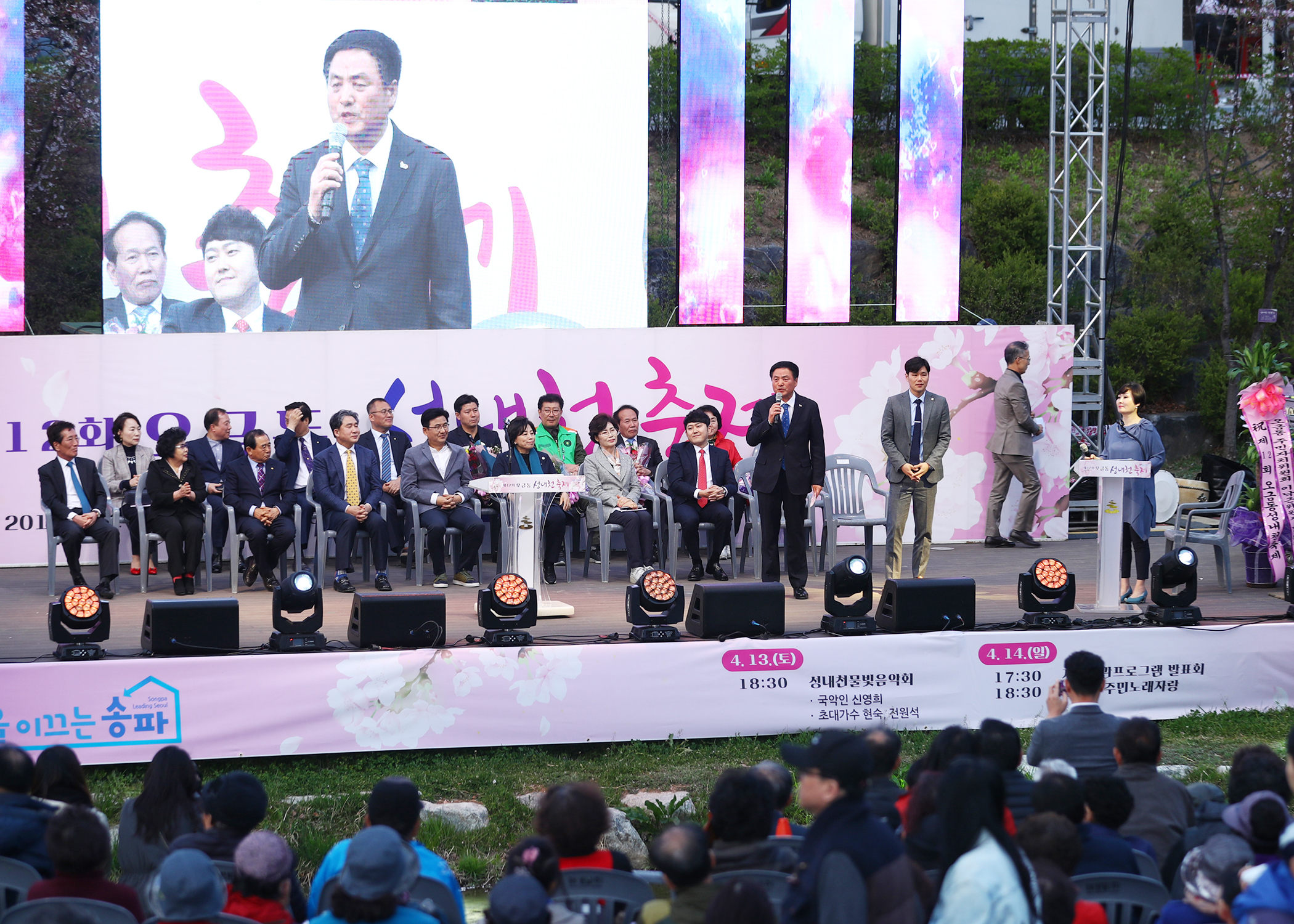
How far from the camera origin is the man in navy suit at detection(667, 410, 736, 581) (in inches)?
329

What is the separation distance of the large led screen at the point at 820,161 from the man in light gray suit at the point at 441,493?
10.5 feet

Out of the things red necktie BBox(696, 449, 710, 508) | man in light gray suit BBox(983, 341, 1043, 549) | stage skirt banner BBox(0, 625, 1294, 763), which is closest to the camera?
stage skirt banner BBox(0, 625, 1294, 763)

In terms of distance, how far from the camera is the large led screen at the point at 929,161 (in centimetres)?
1003

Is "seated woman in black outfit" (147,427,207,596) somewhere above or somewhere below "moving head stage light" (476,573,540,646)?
above

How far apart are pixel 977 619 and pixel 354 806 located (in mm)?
3529

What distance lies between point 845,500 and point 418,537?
3.10 meters

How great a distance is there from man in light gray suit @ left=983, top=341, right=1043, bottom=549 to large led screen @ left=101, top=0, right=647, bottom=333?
290 cm

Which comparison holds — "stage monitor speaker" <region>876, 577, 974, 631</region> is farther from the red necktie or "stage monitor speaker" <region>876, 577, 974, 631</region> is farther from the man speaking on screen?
the man speaking on screen

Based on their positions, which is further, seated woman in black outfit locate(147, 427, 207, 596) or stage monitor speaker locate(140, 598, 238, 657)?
seated woman in black outfit locate(147, 427, 207, 596)

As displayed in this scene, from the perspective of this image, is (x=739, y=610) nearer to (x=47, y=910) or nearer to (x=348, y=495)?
(x=348, y=495)

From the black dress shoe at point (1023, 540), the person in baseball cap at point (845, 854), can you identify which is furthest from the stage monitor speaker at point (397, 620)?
the black dress shoe at point (1023, 540)

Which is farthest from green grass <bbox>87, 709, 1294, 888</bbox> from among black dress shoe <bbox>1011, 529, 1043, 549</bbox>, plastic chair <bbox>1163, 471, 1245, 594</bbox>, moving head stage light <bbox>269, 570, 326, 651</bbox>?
black dress shoe <bbox>1011, 529, 1043, 549</bbox>

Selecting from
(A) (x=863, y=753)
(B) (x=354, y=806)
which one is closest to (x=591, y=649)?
(B) (x=354, y=806)

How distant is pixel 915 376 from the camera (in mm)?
7719
